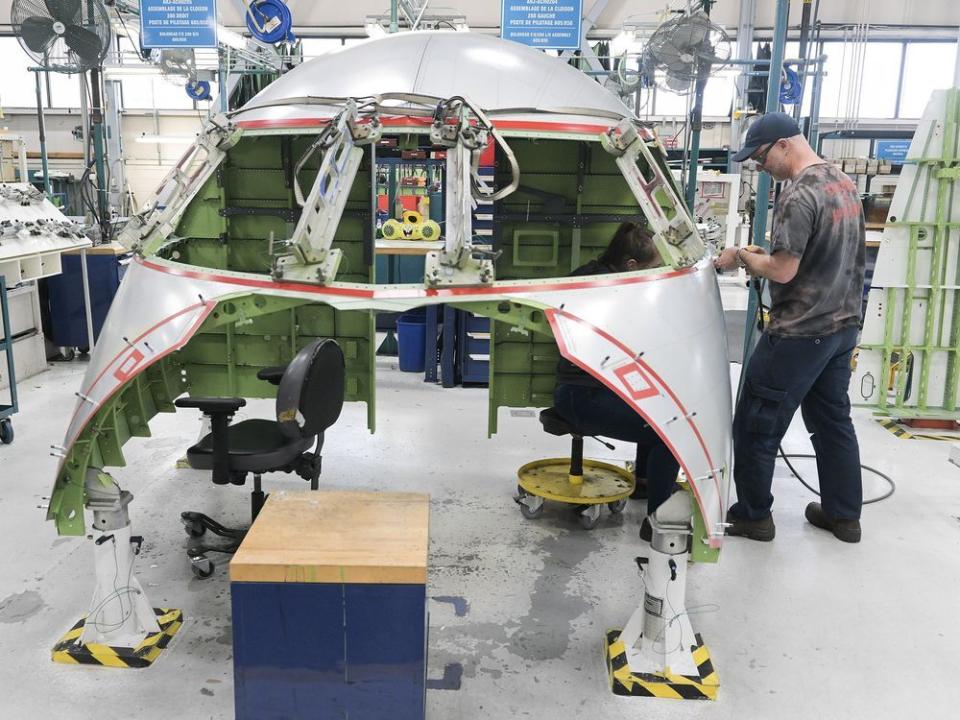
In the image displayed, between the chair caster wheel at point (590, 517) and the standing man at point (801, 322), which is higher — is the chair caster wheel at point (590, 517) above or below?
below

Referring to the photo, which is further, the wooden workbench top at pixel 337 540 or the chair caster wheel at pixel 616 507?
the chair caster wheel at pixel 616 507

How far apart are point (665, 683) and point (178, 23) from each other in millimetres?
7405

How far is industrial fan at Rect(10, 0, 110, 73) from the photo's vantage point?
18.9 feet

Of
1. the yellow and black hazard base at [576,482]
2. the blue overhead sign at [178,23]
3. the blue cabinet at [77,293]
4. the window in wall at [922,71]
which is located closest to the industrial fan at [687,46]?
the yellow and black hazard base at [576,482]

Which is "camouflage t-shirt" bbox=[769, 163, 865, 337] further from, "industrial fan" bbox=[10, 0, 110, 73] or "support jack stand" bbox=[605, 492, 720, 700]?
"industrial fan" bbox=[10, 0, 110, 73]

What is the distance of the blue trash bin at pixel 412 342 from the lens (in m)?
7.27

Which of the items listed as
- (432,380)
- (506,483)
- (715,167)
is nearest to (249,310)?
(506,483)

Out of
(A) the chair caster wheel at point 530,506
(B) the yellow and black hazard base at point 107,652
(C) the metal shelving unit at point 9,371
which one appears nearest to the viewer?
(B) the yellow and black hazard base at point 107,652

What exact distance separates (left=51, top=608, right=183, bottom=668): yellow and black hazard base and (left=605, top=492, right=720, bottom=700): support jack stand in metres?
1.73

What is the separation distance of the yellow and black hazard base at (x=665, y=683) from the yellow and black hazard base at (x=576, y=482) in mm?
1248

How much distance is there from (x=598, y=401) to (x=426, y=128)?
153 cm

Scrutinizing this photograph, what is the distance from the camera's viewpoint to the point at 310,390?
310cm

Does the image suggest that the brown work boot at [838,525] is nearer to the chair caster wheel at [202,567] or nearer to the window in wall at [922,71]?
the chair caster wheel at [202,567]

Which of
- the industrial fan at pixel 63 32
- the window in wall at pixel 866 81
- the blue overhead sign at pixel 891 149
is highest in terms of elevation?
the window in wall at pixel 866 81
